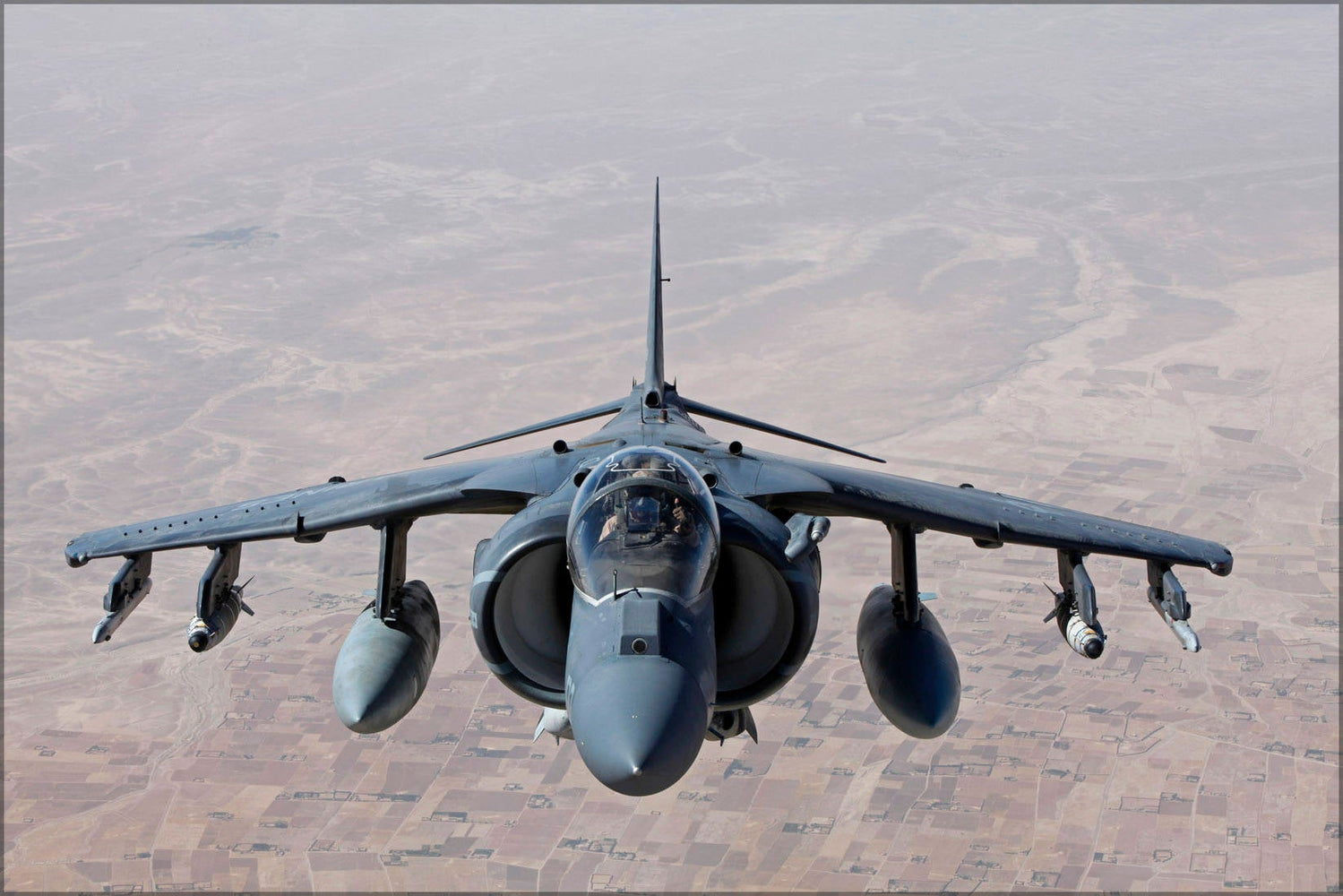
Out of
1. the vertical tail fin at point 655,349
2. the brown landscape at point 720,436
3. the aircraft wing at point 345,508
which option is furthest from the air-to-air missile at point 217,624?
the brown landscape at point 720,436

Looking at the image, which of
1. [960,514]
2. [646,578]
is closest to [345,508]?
[646,578]

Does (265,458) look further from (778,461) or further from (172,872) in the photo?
(778,461)

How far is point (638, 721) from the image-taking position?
1180 cm

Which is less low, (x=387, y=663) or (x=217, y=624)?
(x=217, y=624)

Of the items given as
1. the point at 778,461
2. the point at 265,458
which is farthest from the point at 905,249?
the point at 778,461

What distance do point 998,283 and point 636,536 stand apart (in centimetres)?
15108

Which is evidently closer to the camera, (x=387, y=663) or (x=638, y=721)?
(x=638, y=721)

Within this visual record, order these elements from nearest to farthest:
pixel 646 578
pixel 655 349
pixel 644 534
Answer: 1. pixel 646 578
2. pixel 644 534
3. pixel 655 349

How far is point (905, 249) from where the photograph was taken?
554ft

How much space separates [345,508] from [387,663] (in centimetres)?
212

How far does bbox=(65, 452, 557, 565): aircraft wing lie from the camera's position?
16562mm

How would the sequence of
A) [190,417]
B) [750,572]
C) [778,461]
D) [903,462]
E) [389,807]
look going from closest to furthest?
[750,572] → [778,461] → [389,807] → [903,462] → [190,417]

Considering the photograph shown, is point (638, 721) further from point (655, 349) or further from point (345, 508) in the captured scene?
point (655, 349)

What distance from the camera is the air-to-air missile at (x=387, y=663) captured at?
1605 centimetres
